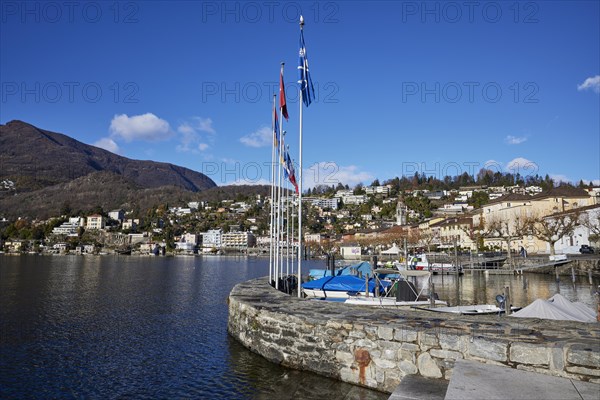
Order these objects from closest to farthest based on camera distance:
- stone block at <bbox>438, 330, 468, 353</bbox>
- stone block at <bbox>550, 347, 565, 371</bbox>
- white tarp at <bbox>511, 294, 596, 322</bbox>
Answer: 1. stone block at <bbox>550, 347, 565, 371</bbox>
2. stone block at <bbox>438, 330, 468, 353</bbox>
3. white tarp at <bbox>511, 294, 596, 322</bbox>

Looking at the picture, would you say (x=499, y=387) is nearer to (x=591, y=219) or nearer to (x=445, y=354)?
(x=445, y=354)

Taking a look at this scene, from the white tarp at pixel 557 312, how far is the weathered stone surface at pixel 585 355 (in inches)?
279

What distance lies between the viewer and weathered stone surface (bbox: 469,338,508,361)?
774 centimetres

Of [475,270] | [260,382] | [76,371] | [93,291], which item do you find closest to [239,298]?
[260,382]

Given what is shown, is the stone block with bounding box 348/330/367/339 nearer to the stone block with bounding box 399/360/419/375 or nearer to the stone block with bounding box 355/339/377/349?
the stone block with bounding box 355/339/377/349

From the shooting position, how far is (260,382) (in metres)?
11.1

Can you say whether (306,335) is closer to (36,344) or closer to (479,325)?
(479,325)

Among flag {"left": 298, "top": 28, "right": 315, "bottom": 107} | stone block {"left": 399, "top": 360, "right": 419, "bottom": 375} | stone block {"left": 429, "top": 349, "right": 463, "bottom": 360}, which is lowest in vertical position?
stone block {"left": 399, "top": 360, "right": 419, "bottom": 375}

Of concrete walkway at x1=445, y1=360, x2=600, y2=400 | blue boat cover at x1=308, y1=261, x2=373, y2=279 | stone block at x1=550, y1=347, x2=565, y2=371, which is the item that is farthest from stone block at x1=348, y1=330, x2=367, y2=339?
blue boat cover at x1=308, y1=261, x2=373, y2=279

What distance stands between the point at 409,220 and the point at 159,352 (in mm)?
162271

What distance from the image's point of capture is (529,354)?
7445 mm

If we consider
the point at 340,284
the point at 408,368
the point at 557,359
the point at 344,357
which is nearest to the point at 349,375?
the point at 344,357

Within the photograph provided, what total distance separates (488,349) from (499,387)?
1.91 metres

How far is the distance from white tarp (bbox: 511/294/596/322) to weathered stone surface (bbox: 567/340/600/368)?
708 centimetres
